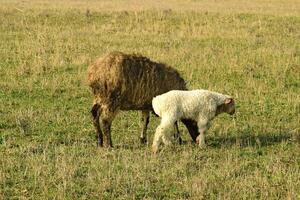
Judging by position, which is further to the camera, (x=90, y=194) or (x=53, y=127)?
(x=53, y=127)

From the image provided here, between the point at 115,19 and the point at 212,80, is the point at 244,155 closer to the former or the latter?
the point at 212,80

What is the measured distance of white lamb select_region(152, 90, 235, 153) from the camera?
8.29 meters

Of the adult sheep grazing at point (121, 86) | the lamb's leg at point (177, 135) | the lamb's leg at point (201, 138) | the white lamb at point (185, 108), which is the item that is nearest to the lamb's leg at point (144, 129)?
the adult sheep grazing at point (121, 86)

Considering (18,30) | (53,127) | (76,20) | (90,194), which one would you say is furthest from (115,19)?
(90,194)

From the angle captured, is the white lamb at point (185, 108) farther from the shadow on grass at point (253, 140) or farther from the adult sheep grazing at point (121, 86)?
the shadow on grass at point (253, 140)

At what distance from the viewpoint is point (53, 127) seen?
9.81 meters

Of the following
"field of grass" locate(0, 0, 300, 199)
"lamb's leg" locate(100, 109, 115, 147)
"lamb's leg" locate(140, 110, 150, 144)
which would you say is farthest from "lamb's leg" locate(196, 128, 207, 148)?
"lamb's leg" locate(100, 109, 115, 147)

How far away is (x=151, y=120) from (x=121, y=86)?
230cm

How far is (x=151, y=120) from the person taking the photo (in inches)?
425

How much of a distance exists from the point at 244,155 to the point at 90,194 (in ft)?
9.45

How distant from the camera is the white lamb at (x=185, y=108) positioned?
8289mm

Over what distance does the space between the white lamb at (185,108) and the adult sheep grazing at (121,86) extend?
0.35 metres

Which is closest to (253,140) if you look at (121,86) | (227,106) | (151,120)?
(227,106)

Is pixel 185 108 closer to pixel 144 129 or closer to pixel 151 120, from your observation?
pixel 144 129
